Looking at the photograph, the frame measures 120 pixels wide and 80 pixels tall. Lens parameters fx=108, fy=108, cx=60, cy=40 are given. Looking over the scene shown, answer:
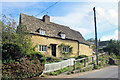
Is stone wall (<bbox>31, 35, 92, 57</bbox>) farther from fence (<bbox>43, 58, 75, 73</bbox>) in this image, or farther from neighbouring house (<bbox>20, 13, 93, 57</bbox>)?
fence (<bbox>43, 58, 75, 73</bbox>)

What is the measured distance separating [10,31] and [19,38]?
2.67 feet

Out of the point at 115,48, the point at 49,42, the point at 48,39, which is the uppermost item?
the point at 48,39

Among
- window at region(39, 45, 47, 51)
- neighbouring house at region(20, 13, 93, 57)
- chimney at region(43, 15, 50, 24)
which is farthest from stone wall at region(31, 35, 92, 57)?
chimney at region(43, 15, 50, 24)

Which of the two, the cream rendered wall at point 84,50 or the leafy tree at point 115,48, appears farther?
the cream rendered wall at point 84,50

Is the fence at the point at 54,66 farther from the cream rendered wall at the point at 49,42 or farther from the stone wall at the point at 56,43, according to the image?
the cream rendered wall at the point at 49,42

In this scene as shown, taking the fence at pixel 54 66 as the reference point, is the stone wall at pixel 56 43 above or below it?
above

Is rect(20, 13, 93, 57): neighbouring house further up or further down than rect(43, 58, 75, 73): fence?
further up

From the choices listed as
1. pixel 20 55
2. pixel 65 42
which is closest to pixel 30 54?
pixel 20 55

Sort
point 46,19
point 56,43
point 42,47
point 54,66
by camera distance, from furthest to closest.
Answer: point 46,19, point 56,43, point 42,47, point 54,66

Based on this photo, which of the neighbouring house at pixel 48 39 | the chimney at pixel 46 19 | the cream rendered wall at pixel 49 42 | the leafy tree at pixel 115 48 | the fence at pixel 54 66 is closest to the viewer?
the fence at pixel 54 66

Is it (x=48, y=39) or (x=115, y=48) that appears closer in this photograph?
(x=48, y=39)

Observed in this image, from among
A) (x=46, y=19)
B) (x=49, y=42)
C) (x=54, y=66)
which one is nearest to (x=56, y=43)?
(x=49, y=42)

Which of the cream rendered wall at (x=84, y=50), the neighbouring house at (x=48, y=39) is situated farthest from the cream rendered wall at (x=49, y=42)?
the cream rendered wall at (x=84, y=50)

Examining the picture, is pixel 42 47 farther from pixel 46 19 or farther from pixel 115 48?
pixel 115 48
